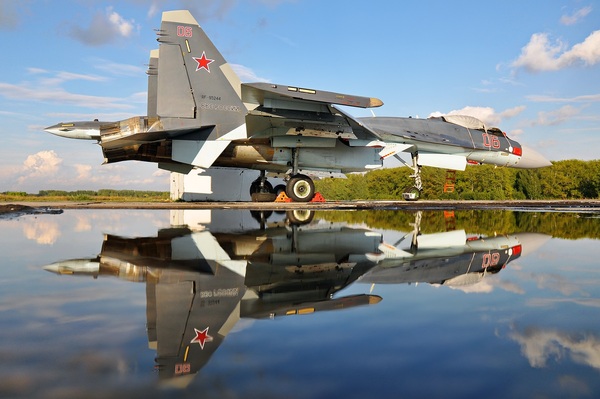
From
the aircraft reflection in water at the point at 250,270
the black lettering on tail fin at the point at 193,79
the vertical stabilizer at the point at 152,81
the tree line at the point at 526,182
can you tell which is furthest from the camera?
the tree line at the point at 526,182

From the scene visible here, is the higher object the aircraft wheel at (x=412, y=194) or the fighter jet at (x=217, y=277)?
the aircraft wheel at (x=412, y=194)

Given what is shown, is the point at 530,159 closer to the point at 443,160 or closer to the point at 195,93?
the point at 443,160

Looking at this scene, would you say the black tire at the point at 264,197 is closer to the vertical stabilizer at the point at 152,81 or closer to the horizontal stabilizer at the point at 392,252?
the vertical stabilizer at the point at 152,81

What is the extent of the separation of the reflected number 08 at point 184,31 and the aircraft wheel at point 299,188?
20.4 feet

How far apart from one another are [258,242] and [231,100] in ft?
33.8

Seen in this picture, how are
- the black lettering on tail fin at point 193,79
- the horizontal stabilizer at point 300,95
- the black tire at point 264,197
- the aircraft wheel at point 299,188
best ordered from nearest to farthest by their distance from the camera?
Result: the horizontal stabilizer at point 300,95 → the black lettering on tail fin at point 193,79 → the aircraft wheel at point 299,188 → the black tire at point 264,197

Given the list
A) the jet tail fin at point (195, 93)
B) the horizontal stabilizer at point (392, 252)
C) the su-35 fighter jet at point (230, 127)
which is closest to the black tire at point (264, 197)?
the su-35 fighter jet at point (230, 127)

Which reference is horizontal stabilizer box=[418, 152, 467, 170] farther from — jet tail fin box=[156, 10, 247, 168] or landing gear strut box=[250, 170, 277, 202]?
jet tail fin box=[156, 10, 247, 168]

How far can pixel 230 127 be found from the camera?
14.8 metres

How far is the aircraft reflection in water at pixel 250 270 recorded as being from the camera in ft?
6.96

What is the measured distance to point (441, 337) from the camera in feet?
6.68

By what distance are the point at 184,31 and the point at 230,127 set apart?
3530mm

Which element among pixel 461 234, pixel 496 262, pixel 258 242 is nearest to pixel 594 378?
pixel 496 262

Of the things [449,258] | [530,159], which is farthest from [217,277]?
[530,159]
